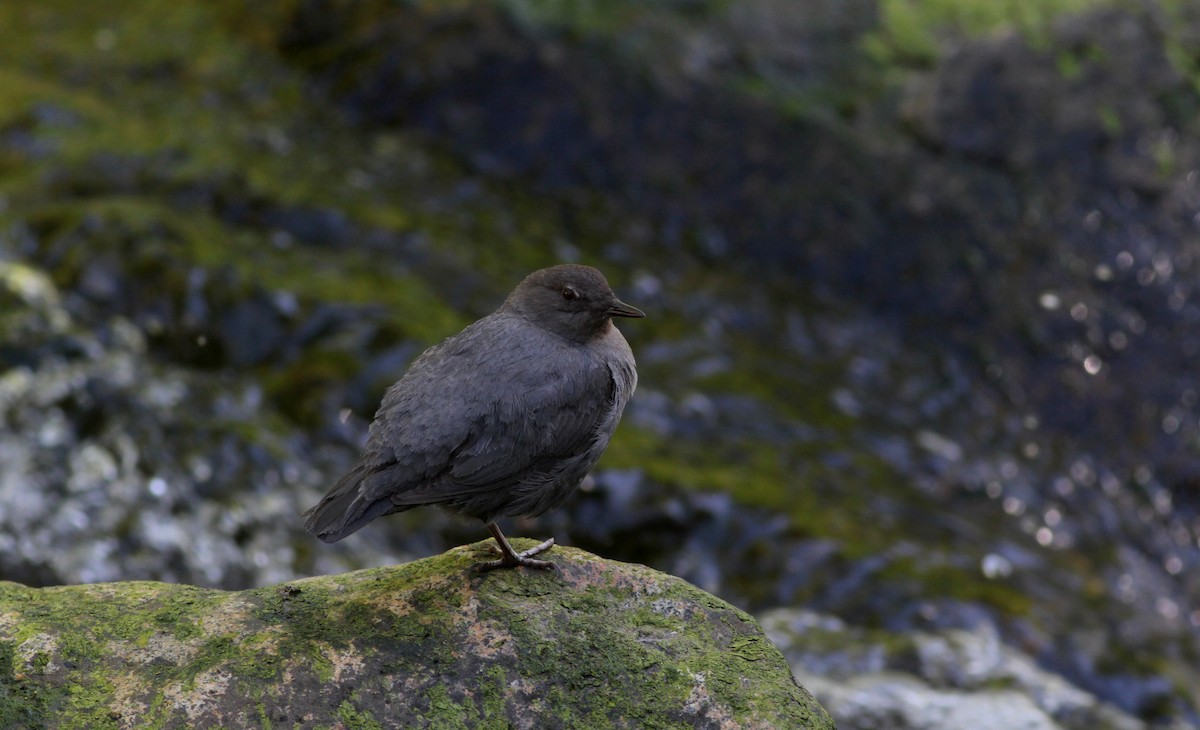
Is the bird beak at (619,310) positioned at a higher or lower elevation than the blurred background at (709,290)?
higher

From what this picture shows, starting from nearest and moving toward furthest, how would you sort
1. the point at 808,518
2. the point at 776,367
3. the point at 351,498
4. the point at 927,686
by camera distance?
the point at 351,498
the point at 927,686
the point at 808,518
the point at 776,367

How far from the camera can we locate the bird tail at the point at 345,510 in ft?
10.8

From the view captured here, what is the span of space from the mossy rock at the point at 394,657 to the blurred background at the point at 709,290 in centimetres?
260

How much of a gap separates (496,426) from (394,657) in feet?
2.75

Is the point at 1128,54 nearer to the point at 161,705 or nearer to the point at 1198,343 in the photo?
the point at 1198,343

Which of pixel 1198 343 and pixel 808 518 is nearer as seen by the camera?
pixel 808 518

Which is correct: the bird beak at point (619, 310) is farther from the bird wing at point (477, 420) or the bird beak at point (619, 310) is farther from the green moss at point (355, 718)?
the green moss at point (355, 718)

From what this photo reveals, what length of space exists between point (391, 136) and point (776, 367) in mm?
3987

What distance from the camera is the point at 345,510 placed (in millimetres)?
3355

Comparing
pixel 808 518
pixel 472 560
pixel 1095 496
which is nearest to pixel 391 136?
Result: pixel 808 518

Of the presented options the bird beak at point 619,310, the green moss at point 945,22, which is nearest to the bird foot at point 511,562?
the bird beak at point 619,310

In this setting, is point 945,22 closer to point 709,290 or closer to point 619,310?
point 709,290

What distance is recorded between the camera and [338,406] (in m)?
6.95

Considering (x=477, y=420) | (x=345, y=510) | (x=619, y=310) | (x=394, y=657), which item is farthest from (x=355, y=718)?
(x=619, y=310)
